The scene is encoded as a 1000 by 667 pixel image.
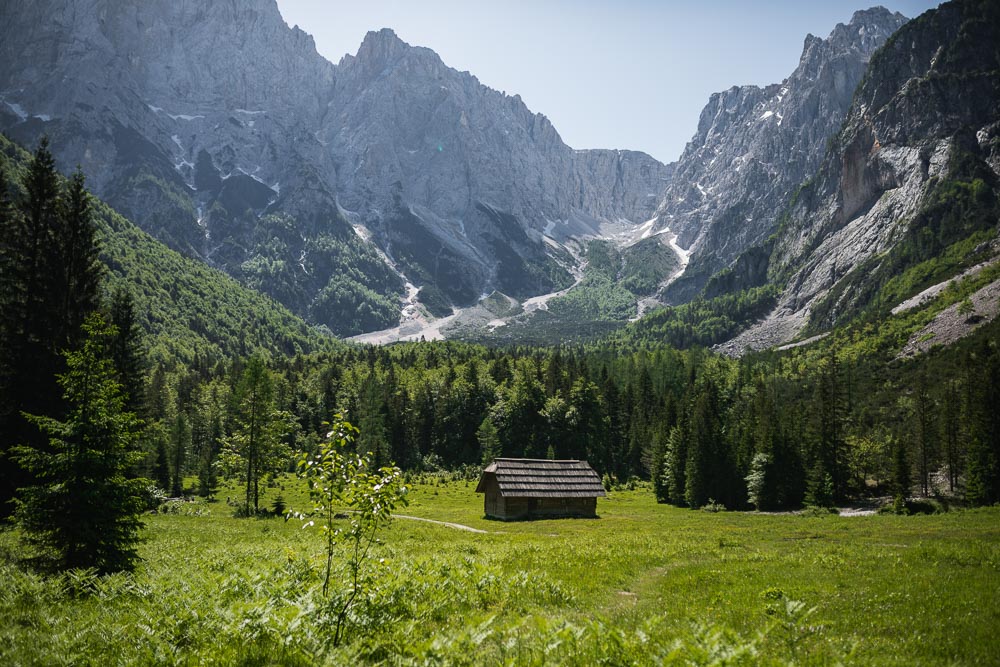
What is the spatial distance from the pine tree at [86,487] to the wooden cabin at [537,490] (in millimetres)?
42932

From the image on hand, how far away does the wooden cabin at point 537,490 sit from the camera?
57.8m

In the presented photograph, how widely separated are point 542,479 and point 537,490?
1697 mm

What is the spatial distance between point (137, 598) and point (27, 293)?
26.1 metres

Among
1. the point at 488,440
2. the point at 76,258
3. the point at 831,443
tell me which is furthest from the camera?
the point at 488,440

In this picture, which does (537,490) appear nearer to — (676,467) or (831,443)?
(676,467)

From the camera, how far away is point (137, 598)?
12.5 metres

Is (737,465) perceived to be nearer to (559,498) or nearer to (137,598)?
(559,498)

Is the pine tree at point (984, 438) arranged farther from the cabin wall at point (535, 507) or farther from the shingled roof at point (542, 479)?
the cabin wall at point (535, 507)

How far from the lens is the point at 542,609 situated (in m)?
13.2

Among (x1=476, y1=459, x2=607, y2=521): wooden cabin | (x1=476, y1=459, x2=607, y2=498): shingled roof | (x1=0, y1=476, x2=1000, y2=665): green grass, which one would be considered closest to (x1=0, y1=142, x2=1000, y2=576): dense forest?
(x1=0, y1=476, x2=1000, y2=665): green grass

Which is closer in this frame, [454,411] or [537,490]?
[537,490]

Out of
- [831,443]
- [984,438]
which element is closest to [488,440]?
[831,443]

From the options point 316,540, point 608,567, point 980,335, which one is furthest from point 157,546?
point 980,335

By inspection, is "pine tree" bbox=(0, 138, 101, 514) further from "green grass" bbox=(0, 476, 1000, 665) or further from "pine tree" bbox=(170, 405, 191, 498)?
"pine tree" bbox=(170, 405, 191, 498)
